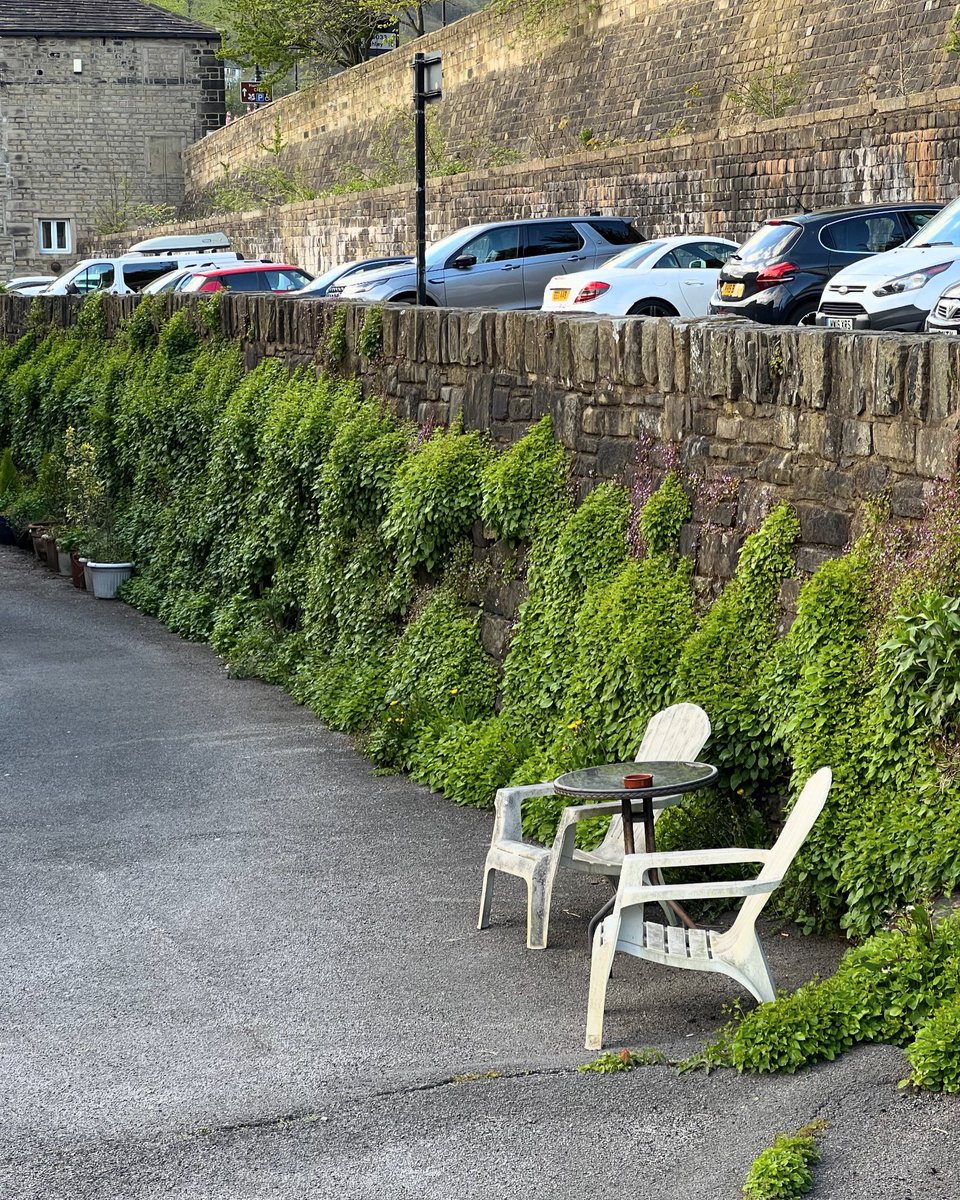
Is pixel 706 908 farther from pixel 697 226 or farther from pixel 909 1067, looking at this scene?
pixel 697 226

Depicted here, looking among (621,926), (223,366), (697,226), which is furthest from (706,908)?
(697,226)

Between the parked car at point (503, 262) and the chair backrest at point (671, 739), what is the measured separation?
46.7 feet

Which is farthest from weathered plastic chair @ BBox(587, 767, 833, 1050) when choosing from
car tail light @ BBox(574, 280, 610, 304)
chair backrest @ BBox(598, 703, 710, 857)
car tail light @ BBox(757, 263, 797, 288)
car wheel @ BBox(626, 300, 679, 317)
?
car wheel @ BBox(626, 300, 679, 317)

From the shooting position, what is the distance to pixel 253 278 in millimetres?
27828

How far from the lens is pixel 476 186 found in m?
31.3

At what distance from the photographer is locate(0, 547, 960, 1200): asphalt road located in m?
4.82

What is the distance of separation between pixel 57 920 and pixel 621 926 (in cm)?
281

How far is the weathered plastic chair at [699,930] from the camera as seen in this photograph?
547 cm

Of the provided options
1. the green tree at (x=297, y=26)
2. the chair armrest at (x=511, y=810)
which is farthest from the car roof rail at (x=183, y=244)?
the chair armrest at (x=511, y=810)

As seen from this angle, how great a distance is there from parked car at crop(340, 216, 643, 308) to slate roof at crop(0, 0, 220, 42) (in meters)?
37.1

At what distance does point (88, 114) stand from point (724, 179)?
120 ft

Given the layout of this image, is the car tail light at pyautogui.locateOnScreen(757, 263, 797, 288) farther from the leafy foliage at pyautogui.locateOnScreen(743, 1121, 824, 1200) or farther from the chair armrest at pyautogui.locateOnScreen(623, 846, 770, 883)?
the leafy foliage at pyautogui.locateOnScreen(743, 1121, 824, 1200)

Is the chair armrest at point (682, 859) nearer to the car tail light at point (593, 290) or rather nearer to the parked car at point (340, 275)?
the car tail light at point (593, 290)

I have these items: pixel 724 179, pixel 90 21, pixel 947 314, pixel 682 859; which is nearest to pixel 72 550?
pixel 947 314
